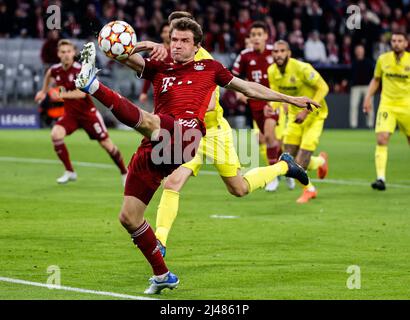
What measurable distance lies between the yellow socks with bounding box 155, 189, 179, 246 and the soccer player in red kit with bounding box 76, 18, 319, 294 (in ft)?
5.06

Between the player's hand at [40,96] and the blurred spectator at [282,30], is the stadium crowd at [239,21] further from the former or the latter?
the player's hand at [40,96]

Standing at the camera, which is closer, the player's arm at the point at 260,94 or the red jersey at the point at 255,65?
the player's arm at the point at 260,94

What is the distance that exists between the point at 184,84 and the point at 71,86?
8.82 meters

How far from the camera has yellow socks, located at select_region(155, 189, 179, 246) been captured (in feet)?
35.5

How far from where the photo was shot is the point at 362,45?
35094 mm

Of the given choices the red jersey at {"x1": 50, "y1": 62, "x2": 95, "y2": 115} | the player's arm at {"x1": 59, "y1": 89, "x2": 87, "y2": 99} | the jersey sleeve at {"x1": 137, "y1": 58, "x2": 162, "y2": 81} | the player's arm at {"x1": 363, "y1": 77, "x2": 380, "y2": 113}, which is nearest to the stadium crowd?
the red jersey at {"x1": 50, "y1": 62, "x2": 95, "y2": 115}

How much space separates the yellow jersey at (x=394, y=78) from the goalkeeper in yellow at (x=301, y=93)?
6.48 feet

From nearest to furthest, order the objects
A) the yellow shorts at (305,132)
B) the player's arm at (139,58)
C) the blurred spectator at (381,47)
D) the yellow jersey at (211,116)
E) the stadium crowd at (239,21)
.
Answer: the player's arm at (139,58) → the yellow jersey at (211,116) → the yellow shorts at (305,132) → the stadium crowd at (239,21) → the blurred spectator at (381,47)

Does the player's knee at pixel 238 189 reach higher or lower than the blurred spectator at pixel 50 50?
higher

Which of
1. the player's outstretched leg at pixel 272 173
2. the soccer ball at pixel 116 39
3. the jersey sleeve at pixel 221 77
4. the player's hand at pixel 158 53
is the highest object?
the soccer ball at pixel 116 39

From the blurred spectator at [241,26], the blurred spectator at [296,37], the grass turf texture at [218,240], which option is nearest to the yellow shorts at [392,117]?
the grass turf texture at [218,240]

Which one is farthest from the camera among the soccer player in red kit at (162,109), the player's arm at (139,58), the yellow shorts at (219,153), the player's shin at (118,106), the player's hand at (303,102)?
the yellow shorts at (219,153)

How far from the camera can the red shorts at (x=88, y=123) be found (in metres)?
18.0
